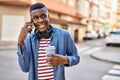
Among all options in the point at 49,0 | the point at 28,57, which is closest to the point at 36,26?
the point at 28,57

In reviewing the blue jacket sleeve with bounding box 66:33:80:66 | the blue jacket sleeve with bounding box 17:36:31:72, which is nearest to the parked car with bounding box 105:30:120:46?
the blue jacket sleeve with bounding box 66:33:80:66

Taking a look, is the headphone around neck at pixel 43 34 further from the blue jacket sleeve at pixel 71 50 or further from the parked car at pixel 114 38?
the parked car at pixel 114 38

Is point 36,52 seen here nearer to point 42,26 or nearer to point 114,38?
point 42,26

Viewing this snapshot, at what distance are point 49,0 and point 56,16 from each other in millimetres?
4895

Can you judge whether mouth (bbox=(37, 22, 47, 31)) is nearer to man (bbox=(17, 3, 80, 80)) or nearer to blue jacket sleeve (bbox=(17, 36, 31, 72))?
man (bbox=(17, 3, 80, 80))

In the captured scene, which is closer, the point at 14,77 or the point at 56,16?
the point at 14,77

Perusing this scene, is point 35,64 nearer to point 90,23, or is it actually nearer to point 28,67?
point 28,67

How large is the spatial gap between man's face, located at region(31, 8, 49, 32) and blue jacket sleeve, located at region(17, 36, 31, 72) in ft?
0.65

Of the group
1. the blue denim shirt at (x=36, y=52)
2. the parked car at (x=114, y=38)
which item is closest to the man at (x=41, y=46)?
the blue denim shirt at (x=36, y=52)

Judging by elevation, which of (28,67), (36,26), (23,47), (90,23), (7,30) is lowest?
(90,23)

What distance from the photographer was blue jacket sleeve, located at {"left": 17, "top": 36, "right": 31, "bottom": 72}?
2.75 meters

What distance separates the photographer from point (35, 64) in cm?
280

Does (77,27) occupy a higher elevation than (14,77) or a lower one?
lower

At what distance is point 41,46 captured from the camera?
9.22 ft
